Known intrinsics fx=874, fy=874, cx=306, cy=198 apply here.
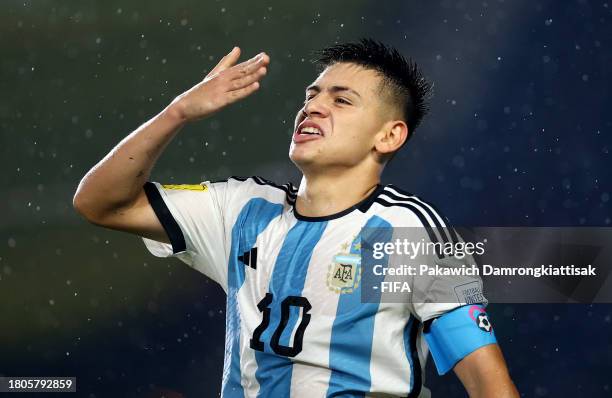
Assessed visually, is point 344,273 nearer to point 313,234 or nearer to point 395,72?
point 313,234

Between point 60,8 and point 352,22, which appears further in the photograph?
point 60,8

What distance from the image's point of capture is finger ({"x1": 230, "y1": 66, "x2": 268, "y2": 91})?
183 cm

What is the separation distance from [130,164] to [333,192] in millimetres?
452

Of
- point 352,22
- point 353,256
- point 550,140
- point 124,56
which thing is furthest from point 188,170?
point 353,256

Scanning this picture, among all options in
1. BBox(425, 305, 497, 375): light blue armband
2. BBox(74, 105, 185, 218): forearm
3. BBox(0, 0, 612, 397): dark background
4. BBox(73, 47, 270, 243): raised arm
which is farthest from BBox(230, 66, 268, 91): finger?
BBox(0, 0, 612, 397): dark background

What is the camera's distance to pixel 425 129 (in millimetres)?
3096

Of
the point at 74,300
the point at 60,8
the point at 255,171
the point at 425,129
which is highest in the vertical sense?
the point at 60,8

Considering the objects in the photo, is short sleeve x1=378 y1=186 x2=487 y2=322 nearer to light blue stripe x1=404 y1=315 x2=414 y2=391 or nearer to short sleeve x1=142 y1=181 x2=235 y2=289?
light blue stripe x1=404 y1=315 x2=414 y2=391

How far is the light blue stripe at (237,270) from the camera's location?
1.90 m

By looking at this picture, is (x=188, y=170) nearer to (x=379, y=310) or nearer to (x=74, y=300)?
(x=74, y=300)

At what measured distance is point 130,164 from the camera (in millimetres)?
1824

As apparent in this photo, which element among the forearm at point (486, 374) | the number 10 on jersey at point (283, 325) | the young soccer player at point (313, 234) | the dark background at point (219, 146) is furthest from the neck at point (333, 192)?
the dark background at point (219, 146)

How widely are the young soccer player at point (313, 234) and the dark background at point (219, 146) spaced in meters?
1.00

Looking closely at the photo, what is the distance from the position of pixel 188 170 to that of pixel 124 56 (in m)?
0.54
